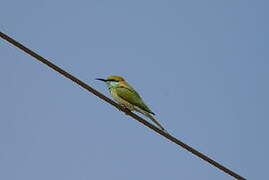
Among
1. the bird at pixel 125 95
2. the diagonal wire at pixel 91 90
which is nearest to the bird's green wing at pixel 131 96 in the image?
the bird at pixel 125 95

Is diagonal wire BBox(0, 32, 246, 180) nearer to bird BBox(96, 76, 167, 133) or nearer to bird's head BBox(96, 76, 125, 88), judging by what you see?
bird BBox(96, 76, 167, 133)

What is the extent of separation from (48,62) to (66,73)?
144 millimetres

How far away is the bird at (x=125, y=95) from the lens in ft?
17.7

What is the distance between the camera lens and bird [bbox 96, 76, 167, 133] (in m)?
5.39

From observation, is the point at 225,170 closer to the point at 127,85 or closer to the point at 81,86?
the point at 81,86

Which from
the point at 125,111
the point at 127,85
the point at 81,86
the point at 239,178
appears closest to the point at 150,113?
the point at 125,111

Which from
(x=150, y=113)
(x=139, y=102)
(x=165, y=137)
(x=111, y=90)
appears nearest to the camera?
(x=165, y=137)

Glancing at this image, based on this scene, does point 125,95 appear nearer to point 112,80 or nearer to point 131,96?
point 131,96

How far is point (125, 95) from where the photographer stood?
5.68 metres

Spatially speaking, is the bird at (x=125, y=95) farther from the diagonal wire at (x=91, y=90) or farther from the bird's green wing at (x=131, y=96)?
the diagonal wire at (x=91, y=90)

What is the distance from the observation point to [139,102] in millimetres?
5484

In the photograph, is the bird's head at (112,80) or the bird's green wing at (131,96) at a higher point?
the bird's head at (112,80)

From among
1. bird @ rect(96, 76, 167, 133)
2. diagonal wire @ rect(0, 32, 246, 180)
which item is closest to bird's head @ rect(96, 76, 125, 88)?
bird @ rect(96, 76, 167, 133)

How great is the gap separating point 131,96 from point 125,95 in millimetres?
81
